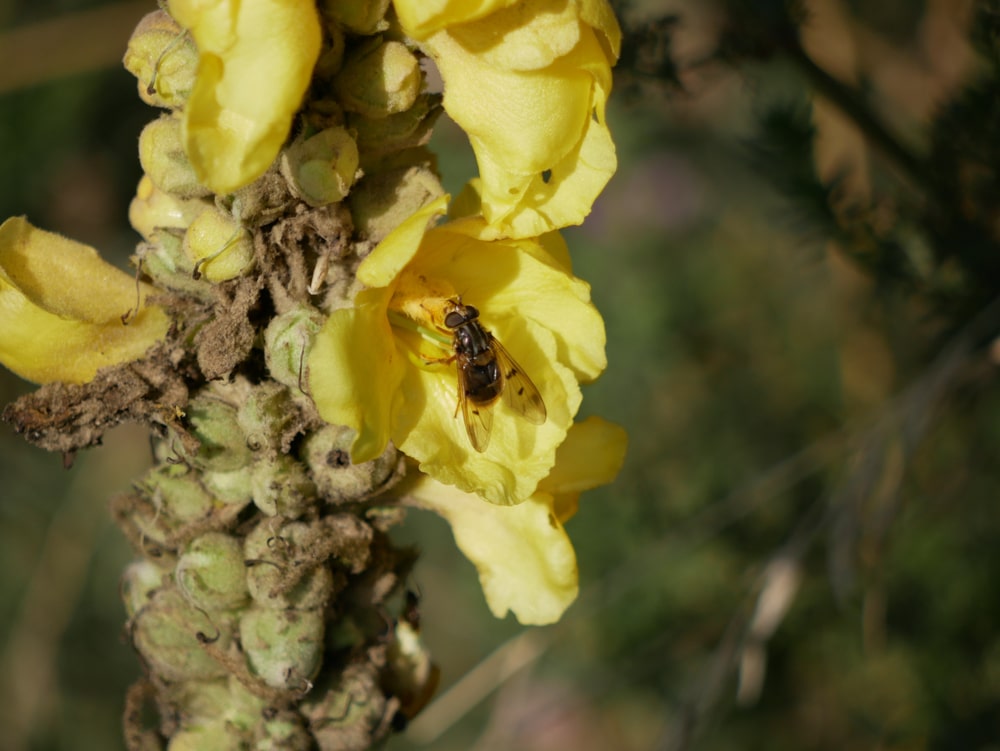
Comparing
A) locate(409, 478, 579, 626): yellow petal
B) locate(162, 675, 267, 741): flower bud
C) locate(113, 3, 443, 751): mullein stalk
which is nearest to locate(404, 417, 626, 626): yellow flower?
locate(409, 478, 579, 626): yellow petal

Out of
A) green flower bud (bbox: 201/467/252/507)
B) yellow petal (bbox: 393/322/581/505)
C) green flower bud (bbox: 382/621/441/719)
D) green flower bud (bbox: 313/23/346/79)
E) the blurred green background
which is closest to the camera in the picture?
green flower bud (bbox: 313/23/346/79)

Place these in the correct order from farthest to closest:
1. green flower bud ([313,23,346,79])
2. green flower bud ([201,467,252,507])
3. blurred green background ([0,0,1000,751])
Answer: blurred green background ([0,0,1000,751]) → green flower bud ([201,467,252,507]) → green flower bud ([313,23,346,79])

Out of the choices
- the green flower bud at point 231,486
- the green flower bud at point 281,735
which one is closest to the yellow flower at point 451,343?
the green flower bud at point 231,486

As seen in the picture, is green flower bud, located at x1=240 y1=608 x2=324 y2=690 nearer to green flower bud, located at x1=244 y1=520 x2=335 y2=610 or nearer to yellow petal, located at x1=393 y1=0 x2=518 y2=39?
green flower bud, located at x1=244 y1=520 x2=335 y2=610

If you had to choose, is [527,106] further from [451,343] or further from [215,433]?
[215,433]

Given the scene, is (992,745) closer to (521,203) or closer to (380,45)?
(521,203)

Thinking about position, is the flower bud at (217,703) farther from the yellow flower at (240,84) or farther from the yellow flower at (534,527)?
the yellow flower at (240,84)
